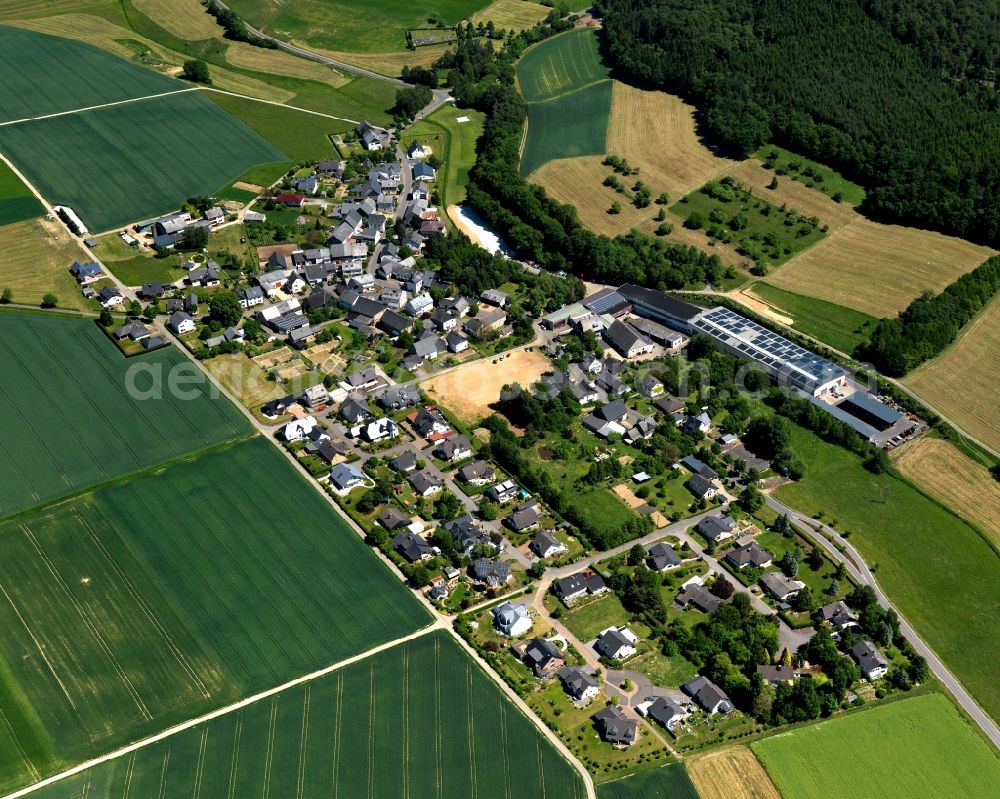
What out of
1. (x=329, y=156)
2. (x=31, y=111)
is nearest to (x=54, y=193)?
(x=31, y=111)

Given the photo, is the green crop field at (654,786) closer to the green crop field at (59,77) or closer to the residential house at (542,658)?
the residential house at (542,658)

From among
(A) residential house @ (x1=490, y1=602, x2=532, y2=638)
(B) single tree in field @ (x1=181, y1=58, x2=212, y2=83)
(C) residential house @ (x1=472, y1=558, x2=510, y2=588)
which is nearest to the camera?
(A) residential house @ (x1=490, y1=602, x2=532, y2=638)

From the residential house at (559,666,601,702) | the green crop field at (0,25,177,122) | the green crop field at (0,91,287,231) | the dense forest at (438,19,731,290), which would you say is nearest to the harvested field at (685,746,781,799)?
the residential house at (559,666,601,702)

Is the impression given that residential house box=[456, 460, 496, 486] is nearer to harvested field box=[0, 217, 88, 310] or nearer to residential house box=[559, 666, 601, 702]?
residential house box=[559, 666, 601, 702]

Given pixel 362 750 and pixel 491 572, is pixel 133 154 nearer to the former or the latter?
pixel 491 572

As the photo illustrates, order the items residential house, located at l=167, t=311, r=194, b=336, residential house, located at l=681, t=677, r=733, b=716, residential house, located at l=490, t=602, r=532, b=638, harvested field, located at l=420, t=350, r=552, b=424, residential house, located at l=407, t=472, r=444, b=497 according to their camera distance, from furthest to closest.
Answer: residential house, located at l=167, t=311, r=194, b=336 → harvested field, located at l=420, t=350, r=552, b=424 → residential house, located at l=407, t=472, r=444, b=497 → residential house, located at l=490, t=602, r=532, b=638 → residential house, located at l=681, t=677, r=733, b=716

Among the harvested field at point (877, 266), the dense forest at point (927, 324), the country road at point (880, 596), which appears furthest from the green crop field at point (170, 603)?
the harvested field at point (877, 266)

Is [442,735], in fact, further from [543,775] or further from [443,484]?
[443,484]
